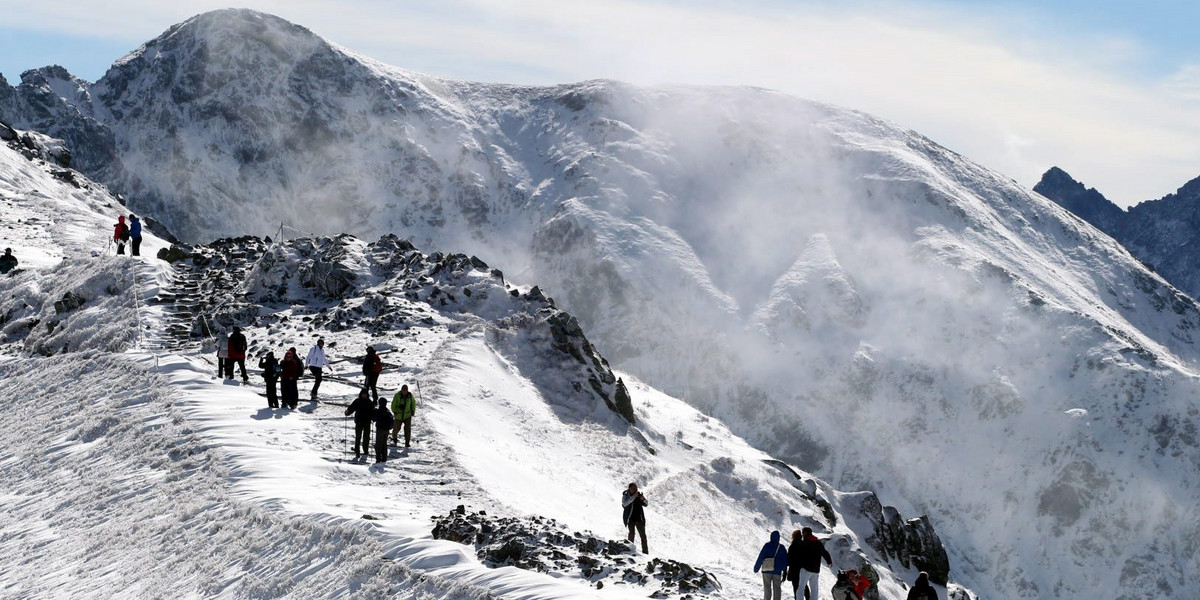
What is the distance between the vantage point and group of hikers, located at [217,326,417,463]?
28.3 meters

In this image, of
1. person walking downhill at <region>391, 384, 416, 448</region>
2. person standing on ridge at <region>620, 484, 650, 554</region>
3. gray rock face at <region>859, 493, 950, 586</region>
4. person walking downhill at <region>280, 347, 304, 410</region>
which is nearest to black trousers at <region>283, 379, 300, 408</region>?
person walking downhill at <region>280, 347, 304, 410</region>

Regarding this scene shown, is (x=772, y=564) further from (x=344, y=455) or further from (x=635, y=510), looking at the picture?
(x=344, y=455)

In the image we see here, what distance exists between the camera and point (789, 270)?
578 ft

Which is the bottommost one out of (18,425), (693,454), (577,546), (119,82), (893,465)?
(893,465)

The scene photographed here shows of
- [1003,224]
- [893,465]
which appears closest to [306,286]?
[893,465]

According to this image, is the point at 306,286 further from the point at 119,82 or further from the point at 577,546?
the point at 119,82

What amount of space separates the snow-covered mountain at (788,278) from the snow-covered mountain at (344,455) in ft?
303

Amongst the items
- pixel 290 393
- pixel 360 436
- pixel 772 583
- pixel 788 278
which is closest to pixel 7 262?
pixel 290 393

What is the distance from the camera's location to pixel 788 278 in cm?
17425

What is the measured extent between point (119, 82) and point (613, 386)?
6393 inches

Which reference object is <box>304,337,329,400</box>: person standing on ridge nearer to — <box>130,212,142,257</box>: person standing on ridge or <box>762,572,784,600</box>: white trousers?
<box>762,572,784,600</box>: white trousers

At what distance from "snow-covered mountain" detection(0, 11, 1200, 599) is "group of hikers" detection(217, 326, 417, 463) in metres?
116

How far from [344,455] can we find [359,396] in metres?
1.77

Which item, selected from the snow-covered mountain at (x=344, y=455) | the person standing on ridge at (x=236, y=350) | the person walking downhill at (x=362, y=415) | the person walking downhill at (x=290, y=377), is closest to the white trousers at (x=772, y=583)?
the snow-covered mountain at (x=344, y=455)
